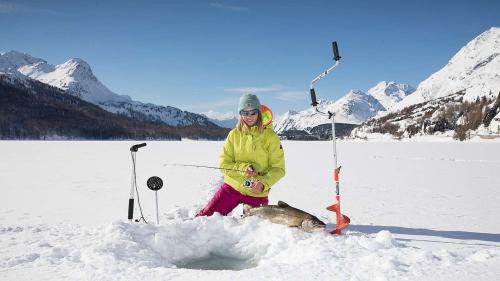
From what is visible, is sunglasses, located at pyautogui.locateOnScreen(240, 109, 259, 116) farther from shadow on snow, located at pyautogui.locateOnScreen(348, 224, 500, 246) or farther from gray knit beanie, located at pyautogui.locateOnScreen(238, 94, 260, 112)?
shadow on snow, located at pyautogui.locateOnScreen(348, 224, 500, 246)

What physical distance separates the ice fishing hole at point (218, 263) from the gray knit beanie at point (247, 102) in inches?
72.6

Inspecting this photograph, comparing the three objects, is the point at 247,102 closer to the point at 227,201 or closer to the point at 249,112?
the point at 249,112

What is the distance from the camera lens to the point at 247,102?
495cm

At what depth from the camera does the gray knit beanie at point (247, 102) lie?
4949 millimetres

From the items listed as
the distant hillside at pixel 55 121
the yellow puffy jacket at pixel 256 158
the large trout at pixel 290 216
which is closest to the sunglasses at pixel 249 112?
the yellow puffy jacket at pixel 256 158

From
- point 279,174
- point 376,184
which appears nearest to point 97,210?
point 279,174

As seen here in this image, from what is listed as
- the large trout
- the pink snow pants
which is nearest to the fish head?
the large trout

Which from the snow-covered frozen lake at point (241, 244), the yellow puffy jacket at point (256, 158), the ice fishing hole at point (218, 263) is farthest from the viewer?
the yellow puffy jacket at point (256, 158)

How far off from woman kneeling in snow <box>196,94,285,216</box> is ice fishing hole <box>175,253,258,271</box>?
3.40ft

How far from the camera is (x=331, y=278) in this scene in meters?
3.05

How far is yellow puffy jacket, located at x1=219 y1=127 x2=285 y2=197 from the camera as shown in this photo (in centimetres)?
509

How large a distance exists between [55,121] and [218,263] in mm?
153998

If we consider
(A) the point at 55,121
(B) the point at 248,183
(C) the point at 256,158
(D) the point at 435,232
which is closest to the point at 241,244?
(B) the point at 248,183

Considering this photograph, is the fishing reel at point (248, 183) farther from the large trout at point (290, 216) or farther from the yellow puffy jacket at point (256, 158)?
the large trout at point (290, 216)
